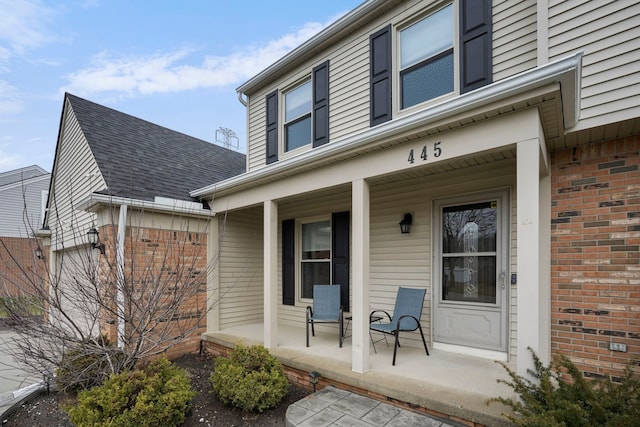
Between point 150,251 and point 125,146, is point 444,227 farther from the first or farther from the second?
point 125,146

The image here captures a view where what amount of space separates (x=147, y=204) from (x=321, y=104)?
10.4 ft

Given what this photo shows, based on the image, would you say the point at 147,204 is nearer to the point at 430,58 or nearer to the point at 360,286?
the point at 360,286

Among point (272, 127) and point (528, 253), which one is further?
point (272, 127)

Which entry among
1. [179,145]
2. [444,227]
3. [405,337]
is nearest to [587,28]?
[444,227]

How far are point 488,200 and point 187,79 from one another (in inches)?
415

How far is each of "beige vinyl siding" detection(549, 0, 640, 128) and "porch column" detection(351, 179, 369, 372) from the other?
84.3 inches

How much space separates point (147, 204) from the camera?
503 centimetres

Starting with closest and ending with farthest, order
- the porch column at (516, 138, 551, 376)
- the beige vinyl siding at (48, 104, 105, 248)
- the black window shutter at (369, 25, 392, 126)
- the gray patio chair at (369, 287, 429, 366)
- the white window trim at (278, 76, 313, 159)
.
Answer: the porch column at (516, 138, 551, 376)
the gray patio chair at (369, 287, 429, 366)
the black window shutter at (369, 25, 392, 126)
the white window trim at (278, 76, 313, 159)
the beige vinyl siding at (48, 104, 105, 248)

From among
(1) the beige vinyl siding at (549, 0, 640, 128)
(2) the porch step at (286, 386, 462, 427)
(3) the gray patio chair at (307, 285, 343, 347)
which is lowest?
(2) the porch step at (286, 386, 462, 427)

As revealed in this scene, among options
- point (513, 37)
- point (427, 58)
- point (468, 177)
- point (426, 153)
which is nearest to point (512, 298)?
point (468, 177)

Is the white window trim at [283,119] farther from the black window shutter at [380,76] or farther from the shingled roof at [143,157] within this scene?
the shingled roof at [143,157]

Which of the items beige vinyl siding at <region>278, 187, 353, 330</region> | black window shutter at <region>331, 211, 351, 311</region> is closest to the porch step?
black window shutter at <region>331, 211, 351, 311</region>

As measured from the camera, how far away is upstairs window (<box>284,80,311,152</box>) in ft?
19.1

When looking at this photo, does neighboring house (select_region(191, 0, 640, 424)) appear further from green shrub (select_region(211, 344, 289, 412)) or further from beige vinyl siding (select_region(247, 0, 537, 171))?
green shrub (select_region(211, 344, 289, 412))
